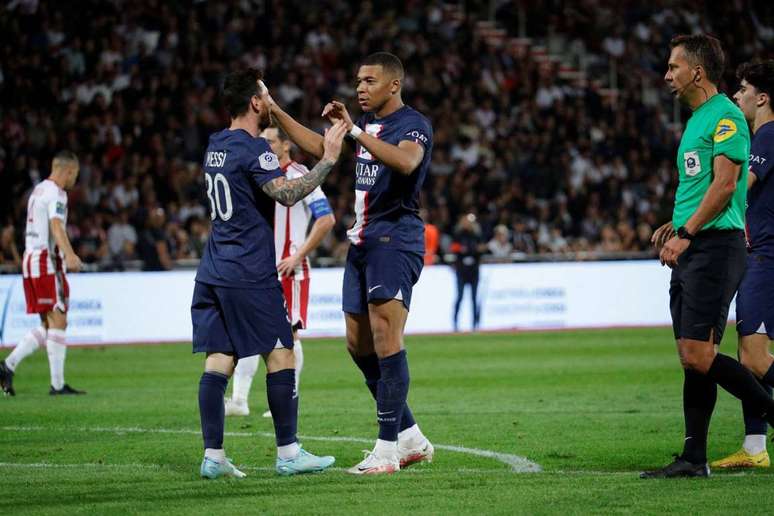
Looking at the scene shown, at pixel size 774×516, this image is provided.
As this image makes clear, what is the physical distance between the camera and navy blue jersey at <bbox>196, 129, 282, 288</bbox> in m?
7.46

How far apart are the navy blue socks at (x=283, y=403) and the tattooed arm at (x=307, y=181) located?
1083 millimetres

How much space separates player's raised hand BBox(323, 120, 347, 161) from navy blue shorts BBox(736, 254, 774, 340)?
9.25ft

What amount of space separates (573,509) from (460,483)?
3.22 feet

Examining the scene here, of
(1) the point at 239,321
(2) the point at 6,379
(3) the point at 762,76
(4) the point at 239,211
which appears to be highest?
(3) the point at 762,76

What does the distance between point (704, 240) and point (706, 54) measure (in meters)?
1.13

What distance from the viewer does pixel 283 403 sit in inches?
296

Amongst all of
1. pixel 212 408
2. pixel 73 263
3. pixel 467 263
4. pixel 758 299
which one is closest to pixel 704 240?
pixel 758 299

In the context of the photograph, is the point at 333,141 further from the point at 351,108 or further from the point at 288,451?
the point at 351,108

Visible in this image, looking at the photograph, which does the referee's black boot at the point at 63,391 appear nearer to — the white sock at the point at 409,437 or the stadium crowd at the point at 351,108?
the white sock at the point at 409,437

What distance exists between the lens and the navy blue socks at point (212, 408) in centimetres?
739

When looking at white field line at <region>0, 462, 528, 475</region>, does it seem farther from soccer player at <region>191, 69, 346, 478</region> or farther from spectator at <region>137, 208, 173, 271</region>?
spectator at <region>137, 208, 173, 271</region>

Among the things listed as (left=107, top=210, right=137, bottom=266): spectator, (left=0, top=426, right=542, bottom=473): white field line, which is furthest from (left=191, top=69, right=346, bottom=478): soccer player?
(left=107, top=210, right=137, bottom=266): spectator

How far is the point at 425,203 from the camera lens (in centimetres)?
2634

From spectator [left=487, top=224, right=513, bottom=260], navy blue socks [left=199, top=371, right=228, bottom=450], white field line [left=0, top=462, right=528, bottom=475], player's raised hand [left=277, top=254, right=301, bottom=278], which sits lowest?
white field line [left=0, top=462, right=528, bottom=475]
